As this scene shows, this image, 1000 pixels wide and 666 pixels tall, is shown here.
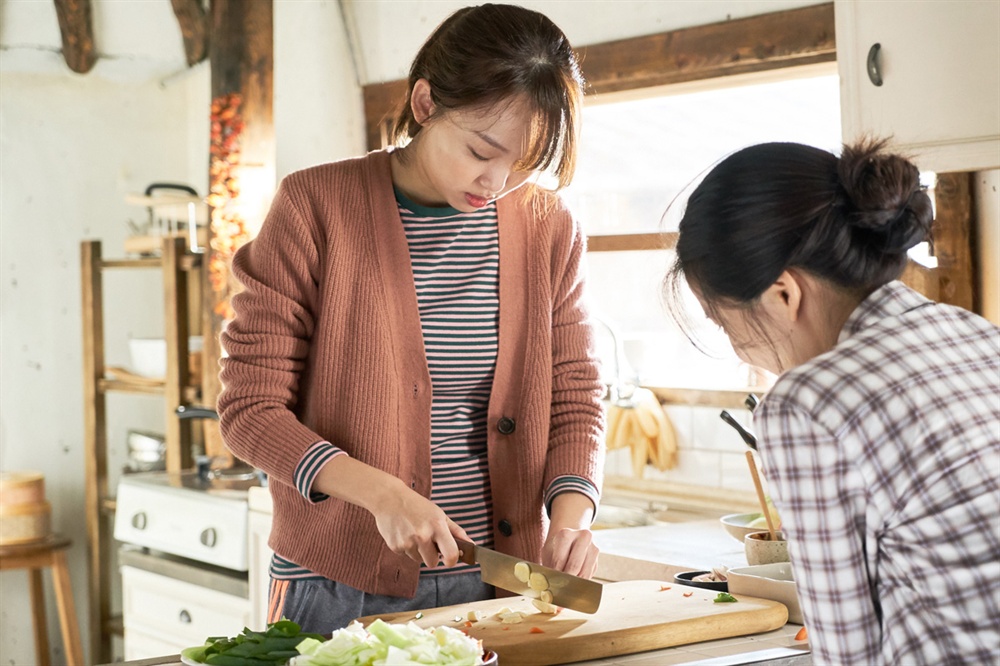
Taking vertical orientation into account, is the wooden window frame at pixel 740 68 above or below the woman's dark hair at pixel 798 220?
above

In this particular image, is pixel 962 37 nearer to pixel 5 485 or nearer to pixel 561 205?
pixel 561 205

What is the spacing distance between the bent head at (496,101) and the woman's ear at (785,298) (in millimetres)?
563

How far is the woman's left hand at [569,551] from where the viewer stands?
1.63m

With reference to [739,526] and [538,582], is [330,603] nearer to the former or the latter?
[538,582]

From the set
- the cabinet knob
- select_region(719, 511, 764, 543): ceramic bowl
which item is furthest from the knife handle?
the cabinet knob

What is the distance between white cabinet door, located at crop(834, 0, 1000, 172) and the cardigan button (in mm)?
1133

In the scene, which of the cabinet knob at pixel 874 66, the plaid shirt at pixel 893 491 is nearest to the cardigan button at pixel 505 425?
the plaid shirt at pixel 893 491

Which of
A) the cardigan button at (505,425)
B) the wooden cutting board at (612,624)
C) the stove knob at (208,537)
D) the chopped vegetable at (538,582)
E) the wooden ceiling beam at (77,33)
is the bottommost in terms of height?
the stove knob at (208,537)

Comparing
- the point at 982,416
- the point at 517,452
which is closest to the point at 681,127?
the point at 517,452

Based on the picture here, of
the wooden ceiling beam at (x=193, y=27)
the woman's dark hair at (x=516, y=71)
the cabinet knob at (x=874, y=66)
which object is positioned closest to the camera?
the woman's dark hair at (x=516, y=71)

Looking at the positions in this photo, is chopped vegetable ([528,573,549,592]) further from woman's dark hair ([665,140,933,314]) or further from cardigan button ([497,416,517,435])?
woman's dark hair ([665,140,933,314])

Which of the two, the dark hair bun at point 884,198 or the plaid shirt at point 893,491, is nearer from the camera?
the plaid shirt at point 893,491

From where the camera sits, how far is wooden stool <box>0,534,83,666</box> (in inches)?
162

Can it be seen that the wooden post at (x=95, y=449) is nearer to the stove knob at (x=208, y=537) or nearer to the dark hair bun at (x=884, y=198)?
the stove knob at (x=208, y=537)
